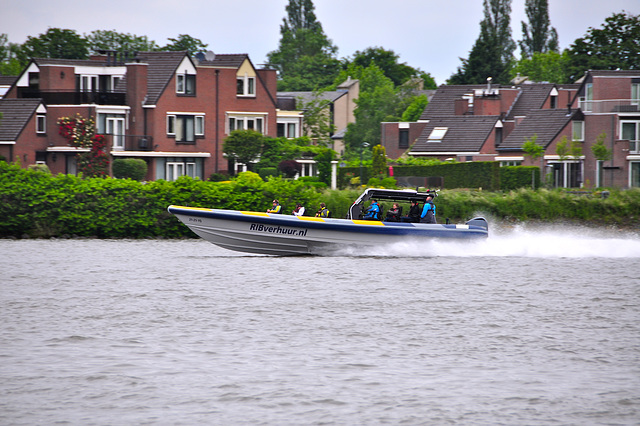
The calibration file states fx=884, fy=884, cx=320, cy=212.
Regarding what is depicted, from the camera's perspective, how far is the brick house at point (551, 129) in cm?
6006

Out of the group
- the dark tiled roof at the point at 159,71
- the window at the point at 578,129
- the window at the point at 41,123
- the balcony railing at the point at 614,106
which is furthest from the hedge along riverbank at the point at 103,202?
the balcony railing at the point at 614,106

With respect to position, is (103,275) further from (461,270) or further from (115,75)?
(115,75)

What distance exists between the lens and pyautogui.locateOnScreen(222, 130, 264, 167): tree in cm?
5588

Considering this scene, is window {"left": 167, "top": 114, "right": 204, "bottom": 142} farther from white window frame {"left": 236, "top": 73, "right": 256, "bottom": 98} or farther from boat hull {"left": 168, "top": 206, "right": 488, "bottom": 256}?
boat hull {"left": 168, "top": 206, "right": 488, "bottom": 256}

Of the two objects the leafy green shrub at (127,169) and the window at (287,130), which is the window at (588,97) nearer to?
the window at (287,130)

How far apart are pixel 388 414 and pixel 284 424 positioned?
1.38 m

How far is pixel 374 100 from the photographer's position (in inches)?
3770

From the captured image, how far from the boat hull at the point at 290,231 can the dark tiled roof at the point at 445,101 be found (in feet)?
162

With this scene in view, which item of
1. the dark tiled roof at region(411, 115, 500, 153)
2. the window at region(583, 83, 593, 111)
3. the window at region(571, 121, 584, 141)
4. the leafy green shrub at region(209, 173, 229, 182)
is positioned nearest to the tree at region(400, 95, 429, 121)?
the dark tiled roof at region(411, 115, 500, 153)

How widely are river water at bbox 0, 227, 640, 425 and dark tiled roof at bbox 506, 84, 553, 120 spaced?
152ft

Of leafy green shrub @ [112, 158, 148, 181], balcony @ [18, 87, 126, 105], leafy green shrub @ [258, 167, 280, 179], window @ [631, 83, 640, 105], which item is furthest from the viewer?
window @ [631, 83, 640, 105]

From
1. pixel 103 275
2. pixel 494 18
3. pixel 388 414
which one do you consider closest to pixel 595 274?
pixel 103 275

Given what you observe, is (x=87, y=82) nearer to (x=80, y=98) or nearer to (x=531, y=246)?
(x=80, y=98)

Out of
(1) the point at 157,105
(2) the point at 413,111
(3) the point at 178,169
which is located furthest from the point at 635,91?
(1) the point at 157,105
